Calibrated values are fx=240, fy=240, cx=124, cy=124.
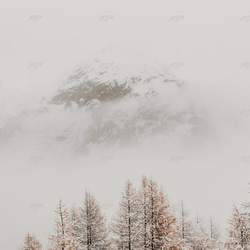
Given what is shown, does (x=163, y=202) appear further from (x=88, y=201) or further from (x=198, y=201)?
(x=198, y=201)

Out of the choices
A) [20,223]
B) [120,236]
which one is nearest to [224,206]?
[20,223]

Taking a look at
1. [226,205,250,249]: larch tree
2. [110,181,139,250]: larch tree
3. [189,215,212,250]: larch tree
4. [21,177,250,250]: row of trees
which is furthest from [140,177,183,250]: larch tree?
[189,215,212,250]: larch tree

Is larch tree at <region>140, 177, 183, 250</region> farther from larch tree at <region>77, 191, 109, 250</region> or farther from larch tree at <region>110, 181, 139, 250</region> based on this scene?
larch tree at <region>77, 191, 109, 250</region>

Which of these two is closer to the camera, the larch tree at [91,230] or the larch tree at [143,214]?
the larch tree at [143,214]

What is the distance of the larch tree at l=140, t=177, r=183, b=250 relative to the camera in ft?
55.3

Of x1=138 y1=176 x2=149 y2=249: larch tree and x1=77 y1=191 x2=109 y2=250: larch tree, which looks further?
x1=77 y1=191 x2=109 y2=250: larch tree

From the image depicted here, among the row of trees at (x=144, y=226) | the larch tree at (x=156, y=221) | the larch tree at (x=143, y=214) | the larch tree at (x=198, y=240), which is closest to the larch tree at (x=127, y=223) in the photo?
the row of trees at (x=144, y=226)

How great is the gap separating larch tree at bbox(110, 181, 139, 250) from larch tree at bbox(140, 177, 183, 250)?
0.86m

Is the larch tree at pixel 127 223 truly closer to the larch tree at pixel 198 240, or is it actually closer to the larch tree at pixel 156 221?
the larch tree at pixel 156 221

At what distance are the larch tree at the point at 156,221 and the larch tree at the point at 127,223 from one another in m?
0.86

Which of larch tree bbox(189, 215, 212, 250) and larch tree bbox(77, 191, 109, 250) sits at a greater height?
larch tree bbox(77, 191, 109, 250)

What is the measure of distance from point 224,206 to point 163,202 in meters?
176

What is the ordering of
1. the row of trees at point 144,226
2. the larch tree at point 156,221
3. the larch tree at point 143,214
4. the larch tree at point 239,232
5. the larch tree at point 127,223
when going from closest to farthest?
the larch tree at point 239,232 → the row of trees at point 144,226 → the larch tree at point 156,221 → the larch tree at point 143,214 → the larch tree at point 127,223

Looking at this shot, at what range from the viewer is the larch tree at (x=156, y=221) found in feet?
55.3
